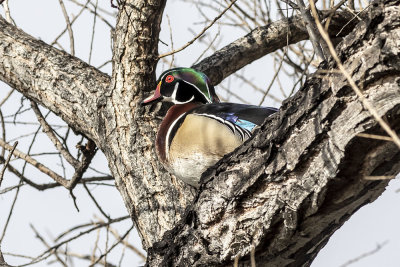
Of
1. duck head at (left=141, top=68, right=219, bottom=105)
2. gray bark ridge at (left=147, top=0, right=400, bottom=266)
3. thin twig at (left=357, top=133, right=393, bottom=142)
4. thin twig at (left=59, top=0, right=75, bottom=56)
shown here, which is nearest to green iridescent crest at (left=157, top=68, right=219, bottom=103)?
duck head at (left=141, top=68, right=219, bottom=105)

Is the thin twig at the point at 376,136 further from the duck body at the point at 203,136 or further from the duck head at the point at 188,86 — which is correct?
the duck head at the point at 188,86

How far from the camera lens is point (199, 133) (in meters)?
2.78

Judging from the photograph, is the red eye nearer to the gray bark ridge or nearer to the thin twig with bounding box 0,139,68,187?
the thin twig with bounding box 0,139,68,187

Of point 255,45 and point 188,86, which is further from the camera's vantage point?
point 255,45

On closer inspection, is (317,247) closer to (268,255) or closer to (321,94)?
(268,255)

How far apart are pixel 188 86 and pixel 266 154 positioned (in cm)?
144

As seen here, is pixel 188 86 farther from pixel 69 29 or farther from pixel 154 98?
pixel 69 29

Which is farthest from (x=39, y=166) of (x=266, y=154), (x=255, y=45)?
(x=266, y=154)

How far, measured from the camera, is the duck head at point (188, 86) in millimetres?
3316

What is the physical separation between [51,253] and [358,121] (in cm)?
235

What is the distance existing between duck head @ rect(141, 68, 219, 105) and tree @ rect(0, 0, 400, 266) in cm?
14

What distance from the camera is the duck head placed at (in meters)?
3.32

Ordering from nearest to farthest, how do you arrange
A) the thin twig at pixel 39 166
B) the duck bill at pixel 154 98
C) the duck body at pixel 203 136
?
the duck body at pixel 203 136 < the duck bill at pixel 154 98 < the thin twig at pixel 39 166

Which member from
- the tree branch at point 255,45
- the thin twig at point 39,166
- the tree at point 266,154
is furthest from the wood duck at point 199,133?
the thin twig at point 39,166
